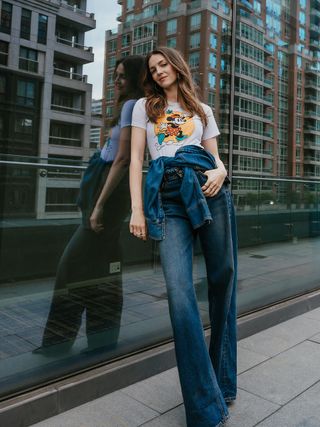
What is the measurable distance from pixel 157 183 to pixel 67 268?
1036 mm

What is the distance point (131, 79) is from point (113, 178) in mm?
657

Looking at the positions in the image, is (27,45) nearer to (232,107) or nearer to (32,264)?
(32,264)

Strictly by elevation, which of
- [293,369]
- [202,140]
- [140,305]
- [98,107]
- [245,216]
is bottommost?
[293,369]

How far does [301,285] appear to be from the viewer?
4746mm

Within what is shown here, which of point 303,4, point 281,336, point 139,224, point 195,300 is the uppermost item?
point 303,4

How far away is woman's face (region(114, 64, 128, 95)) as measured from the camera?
2.79 meters

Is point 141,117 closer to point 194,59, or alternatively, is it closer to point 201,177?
point 201,177

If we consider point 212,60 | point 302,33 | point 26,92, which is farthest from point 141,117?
point 302,33

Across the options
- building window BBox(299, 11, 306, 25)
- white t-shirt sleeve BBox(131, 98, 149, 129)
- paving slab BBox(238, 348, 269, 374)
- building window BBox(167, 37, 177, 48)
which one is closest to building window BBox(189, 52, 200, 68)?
building window BBox(167, 37, 177, 48)

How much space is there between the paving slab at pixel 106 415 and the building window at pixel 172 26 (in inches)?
97.2

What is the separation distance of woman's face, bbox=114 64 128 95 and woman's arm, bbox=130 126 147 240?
755 millimetres

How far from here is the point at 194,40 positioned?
3316mm

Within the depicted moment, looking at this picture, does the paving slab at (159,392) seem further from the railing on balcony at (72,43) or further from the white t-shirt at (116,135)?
the railing on balcony at (72,43)

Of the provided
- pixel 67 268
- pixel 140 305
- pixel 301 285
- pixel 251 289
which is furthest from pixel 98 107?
pixel 301 285
